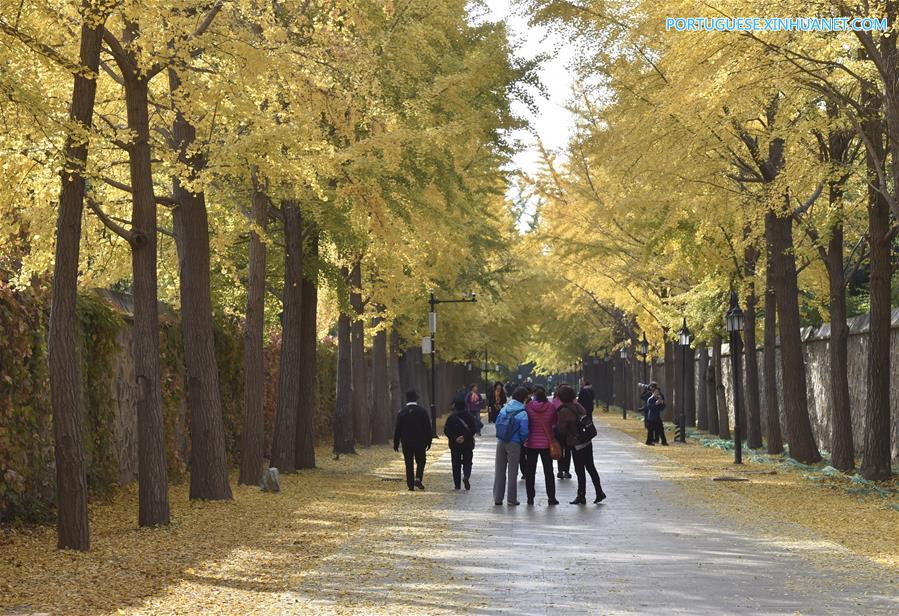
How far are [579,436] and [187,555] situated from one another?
7.97m

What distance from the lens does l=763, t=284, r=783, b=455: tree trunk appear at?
28.5 m

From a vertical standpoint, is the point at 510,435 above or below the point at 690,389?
below

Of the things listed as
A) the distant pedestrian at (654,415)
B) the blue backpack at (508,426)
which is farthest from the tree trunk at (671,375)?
the blue backpack at (508,426)

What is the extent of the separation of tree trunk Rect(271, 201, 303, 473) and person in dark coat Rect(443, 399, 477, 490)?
11.3ft

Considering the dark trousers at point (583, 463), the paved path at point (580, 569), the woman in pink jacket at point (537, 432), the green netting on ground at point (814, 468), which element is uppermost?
the woman in pink jacket at point (537, 432)

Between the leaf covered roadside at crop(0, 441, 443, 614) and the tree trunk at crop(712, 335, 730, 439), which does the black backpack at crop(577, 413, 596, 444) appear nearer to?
the leaf covered roadside at crop(0, 441, 443, 614)

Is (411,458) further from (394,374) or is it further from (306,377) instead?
(394,374)

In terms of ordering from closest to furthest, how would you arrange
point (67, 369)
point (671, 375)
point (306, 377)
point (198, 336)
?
1. point (67, 369)
2. point (198, 336)
3. point (306, 377)
4. point (671, 375)

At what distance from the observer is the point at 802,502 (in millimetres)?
19219

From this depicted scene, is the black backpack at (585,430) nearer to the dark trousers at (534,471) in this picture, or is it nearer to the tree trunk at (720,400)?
the dark trousers at (534,471)

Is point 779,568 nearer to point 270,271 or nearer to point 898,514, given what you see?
point 898,514

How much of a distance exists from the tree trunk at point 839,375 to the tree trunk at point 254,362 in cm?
973

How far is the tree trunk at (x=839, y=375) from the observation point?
23609 millimetres

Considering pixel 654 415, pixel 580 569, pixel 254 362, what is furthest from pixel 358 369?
pixel 580 569
